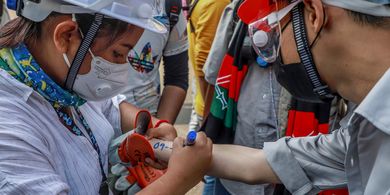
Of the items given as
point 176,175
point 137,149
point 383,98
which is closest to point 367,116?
point 383,98

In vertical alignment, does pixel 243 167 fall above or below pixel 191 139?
below

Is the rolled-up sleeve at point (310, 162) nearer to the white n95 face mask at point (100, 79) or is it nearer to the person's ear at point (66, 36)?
the white n95 face mask at point (100, 79)

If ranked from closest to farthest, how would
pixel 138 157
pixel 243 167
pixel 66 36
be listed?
1. pixel 66 36
2. pixel 138 157
3. pixel 243 167

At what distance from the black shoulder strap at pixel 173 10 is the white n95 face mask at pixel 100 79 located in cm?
103

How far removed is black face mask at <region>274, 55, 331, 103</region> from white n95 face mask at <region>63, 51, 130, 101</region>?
52 cm

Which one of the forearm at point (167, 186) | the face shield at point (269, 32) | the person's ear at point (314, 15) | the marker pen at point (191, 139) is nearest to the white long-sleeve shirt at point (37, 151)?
the forearm at point (167, 186)

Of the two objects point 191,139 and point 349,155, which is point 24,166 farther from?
point 349,155

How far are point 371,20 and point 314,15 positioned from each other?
18 centimetres

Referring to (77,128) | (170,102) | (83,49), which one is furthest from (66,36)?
(170,102)

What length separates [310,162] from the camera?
2.01 m

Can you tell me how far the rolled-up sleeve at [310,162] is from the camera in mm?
1959

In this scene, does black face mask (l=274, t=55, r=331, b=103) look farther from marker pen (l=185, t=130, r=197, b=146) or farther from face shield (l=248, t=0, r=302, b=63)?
marker pen (l=185, t=130, r=197, b=146)

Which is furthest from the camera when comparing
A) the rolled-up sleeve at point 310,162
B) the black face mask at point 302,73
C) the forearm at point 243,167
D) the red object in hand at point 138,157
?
the forearm at point 243,167

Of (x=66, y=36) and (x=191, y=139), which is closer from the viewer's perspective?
(x=66, y=36)
